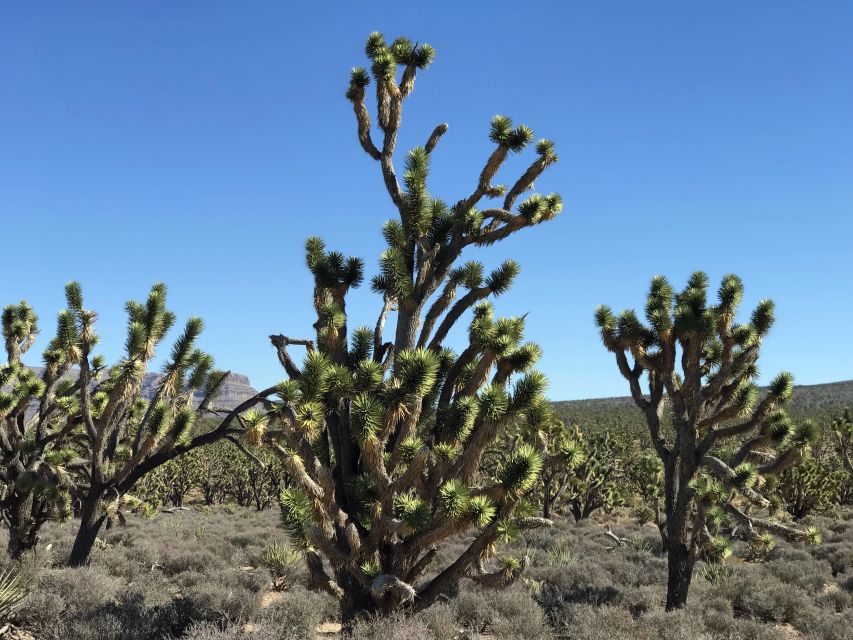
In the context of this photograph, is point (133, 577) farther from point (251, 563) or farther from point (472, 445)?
point (472, 445)

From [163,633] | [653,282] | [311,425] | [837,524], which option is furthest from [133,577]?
[837,524]

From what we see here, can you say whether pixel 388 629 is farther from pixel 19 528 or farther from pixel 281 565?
pixel 19 528

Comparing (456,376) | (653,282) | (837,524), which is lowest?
(837,524)

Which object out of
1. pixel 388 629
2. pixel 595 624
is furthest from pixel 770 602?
pixel 388 629

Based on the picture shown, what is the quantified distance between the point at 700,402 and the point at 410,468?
25.7 ft

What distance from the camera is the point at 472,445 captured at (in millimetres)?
7113

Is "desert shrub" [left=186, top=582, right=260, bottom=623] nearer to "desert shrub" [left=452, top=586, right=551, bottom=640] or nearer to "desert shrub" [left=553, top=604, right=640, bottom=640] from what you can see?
"desert shrub" [left=452, top=586, right=551, bottom=640]

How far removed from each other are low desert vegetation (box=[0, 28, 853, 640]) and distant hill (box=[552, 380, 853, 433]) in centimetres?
4149

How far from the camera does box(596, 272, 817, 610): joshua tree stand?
39.0 feet

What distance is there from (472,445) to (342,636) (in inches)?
108

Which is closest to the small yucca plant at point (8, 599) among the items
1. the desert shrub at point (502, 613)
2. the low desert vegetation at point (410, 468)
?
the low desert vegetation at point (410, 468)

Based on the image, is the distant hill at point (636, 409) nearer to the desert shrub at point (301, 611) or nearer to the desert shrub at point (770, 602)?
the desert shrub at point (770, 602)

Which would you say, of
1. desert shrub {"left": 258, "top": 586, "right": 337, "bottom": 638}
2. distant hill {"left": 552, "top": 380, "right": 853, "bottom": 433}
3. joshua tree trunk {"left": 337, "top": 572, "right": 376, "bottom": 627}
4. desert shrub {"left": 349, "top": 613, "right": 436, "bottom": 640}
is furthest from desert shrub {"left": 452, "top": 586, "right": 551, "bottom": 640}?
distant hill {"left": 552, "top": 380, "right": 853, "bottom": 433}

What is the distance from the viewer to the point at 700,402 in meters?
12.2
